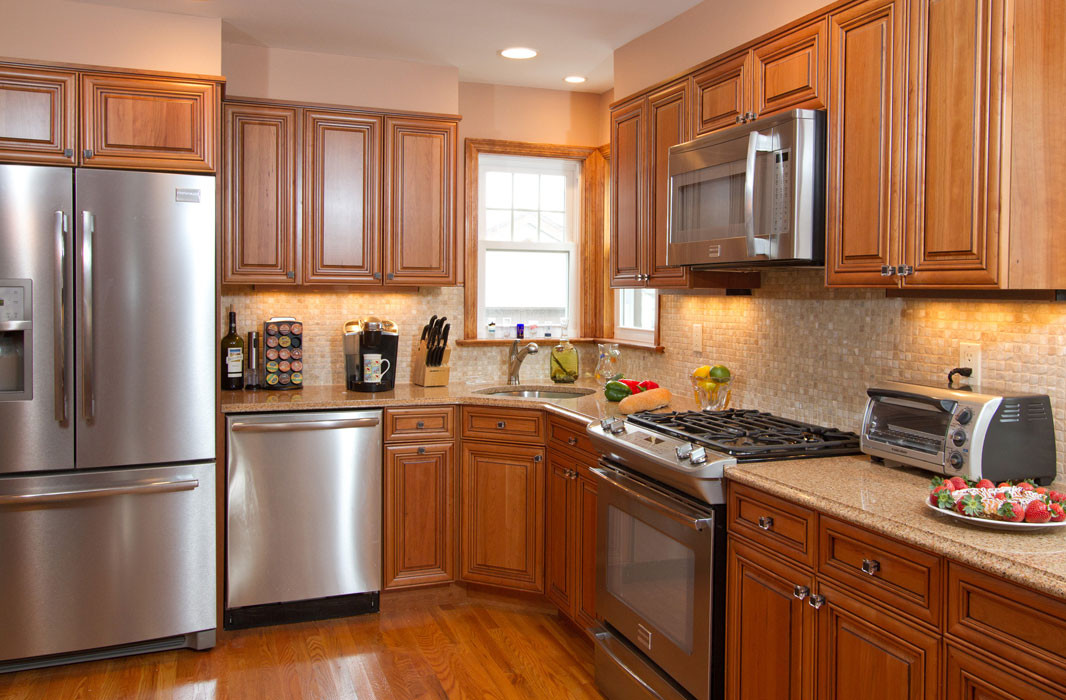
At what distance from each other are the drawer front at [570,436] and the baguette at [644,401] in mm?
189

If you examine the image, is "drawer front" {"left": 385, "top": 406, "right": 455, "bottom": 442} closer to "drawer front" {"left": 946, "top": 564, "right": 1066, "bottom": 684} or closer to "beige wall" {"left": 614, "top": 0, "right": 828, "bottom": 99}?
"beige wall" {"left": 614, "top": 0, "right": 828, "bottom": 99}

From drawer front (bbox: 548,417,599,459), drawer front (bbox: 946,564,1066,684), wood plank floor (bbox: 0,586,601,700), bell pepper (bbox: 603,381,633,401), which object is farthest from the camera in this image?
bell pepper (bbox: 603,381,633,401)

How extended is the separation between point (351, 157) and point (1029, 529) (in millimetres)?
3118

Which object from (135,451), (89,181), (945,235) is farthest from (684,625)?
(89,181)

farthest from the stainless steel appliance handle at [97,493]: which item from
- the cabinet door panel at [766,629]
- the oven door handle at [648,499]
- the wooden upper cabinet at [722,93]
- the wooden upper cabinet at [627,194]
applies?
the wooden upper cabinet at [722,93]

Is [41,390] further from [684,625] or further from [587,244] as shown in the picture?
[587,244]

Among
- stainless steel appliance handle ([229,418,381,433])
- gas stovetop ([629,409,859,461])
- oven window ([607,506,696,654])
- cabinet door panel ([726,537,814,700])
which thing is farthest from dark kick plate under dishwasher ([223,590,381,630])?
cabinet door panel ([726,537,814,700])

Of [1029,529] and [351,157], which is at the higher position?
[351,157]

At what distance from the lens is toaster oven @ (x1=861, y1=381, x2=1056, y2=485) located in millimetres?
1921

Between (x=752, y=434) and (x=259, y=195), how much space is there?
2.43 m

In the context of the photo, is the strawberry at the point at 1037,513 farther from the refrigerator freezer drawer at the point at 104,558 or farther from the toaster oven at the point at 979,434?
the refrigerator freezer drawer at the point at 104,558

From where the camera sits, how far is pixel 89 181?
3047 millimetres

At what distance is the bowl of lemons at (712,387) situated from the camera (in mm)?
3168

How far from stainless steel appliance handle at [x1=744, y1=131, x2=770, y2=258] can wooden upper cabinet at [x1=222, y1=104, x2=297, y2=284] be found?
215 centimetres
